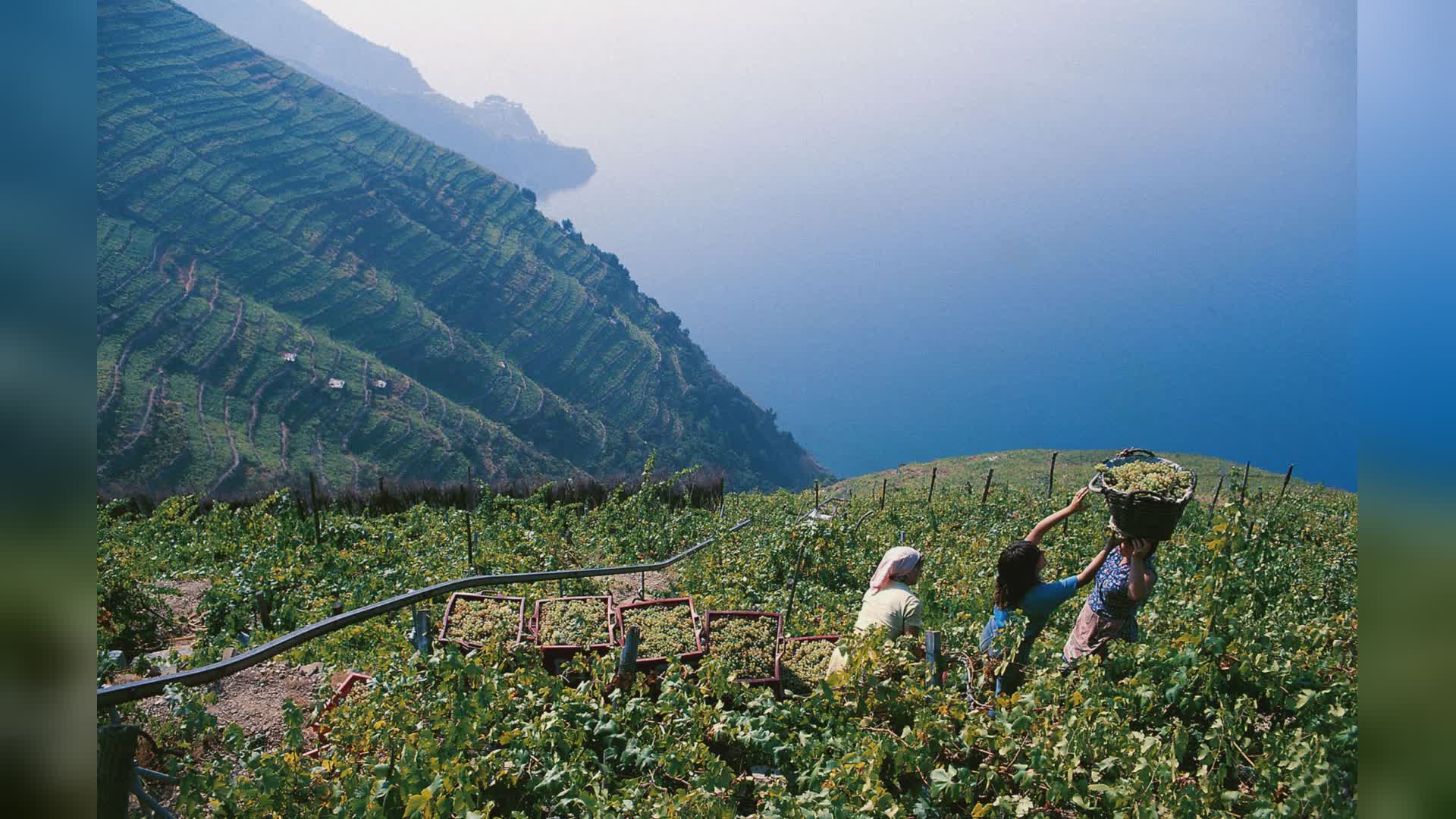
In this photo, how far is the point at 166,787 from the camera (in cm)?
297

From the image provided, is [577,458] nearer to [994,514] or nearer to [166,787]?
[994,514]

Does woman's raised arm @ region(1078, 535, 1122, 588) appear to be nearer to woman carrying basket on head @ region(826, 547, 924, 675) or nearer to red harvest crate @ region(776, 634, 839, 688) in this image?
woman carrying basket on head @ region(826, 547, 924, 675)

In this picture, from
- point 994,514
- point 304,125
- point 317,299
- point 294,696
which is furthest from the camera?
point 304,125

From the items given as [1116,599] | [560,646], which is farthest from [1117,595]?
[560,646]

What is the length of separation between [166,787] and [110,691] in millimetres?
1624

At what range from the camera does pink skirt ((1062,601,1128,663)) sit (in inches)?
134

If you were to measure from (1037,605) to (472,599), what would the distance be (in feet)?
11.0

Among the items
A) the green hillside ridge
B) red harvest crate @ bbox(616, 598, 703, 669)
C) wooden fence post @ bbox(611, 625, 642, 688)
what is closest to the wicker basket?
red harvest crate @ bbox(616, 598, 703, 669)

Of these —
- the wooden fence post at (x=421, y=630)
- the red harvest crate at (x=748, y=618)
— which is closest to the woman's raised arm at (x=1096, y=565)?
the red harvest crate at (x=748, y=618)

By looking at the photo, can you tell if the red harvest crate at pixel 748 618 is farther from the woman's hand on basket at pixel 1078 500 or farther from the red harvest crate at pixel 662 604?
the woman's hand on basket at pixel 1078 500

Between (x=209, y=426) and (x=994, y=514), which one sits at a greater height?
(x=209, y=426)

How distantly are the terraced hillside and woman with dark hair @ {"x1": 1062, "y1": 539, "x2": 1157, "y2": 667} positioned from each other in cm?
3338

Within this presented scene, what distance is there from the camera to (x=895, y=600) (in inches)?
156
